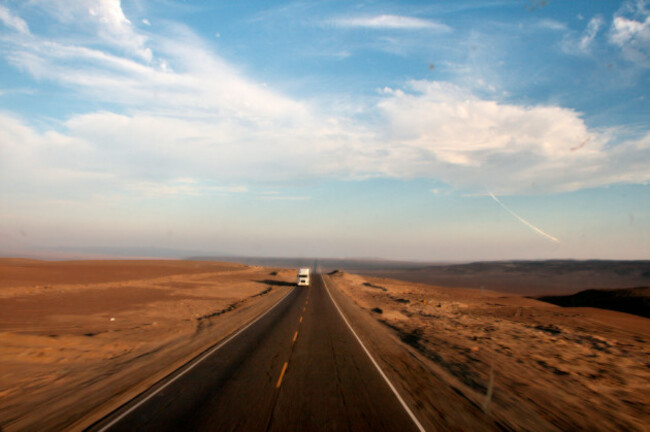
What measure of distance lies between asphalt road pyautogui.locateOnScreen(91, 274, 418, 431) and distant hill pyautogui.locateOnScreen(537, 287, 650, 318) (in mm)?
29485

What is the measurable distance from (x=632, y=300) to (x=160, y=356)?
127 ft

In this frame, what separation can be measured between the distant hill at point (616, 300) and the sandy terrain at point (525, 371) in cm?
808

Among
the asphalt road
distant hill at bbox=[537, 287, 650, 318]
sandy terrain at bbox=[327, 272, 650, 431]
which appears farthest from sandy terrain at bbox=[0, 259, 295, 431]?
distant hill at bbox=[537, 287, 650, 318]

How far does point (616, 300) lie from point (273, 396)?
38.4 meters

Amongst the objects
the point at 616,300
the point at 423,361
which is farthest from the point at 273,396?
the point at 616,300

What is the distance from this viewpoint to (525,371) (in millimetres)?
12258

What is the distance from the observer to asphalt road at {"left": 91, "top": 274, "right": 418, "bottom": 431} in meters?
7.10

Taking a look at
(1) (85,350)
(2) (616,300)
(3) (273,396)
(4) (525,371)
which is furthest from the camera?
(2) (616,300)

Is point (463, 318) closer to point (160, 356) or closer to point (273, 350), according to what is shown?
point (273, 350)

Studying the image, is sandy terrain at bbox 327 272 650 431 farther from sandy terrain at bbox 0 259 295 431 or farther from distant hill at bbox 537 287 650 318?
distant hill at bbox 537 287 650 318

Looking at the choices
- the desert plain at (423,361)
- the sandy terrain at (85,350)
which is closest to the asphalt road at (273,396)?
the desert plain at (423,361)

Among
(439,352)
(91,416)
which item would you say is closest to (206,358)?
(91,416)

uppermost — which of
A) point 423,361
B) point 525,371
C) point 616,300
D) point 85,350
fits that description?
point 616,300

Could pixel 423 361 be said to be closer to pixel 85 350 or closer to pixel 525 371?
pixel 525 371
